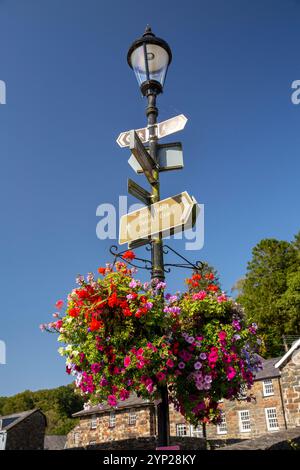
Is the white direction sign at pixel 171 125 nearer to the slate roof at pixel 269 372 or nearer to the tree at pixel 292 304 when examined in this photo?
the slate roof at pixel 269 372

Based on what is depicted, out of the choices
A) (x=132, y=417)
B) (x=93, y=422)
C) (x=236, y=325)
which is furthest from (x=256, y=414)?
(x=236, y=325)

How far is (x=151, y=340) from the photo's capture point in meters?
3.55

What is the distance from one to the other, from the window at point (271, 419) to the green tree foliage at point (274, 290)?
14.6 metres

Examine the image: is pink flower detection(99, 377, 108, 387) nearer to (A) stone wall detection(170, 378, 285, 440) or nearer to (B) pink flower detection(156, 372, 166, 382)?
(B) pink flower detection(156, 372, 166, 382)

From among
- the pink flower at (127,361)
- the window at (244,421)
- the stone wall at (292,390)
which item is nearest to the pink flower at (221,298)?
the pink flower at (127,361)

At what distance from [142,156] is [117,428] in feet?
126

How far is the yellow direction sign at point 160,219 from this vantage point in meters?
4.27

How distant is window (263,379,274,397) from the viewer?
1224 inches

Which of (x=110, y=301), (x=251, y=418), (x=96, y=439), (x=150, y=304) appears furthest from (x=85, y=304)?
(x=96, y=439)

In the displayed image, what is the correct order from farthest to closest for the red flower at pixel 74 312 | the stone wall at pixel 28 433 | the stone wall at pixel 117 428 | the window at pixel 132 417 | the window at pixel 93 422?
1. the stone wall at pixel 28 433
2. the window at pixel 93 422
3. the window at pixel 132 417
4. the stone wall at pixel 117 428
5. the red flower at pixel 74 312

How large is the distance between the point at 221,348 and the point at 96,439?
41.8 metres

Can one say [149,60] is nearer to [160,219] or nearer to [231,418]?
[160,219]

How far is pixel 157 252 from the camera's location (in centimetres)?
427

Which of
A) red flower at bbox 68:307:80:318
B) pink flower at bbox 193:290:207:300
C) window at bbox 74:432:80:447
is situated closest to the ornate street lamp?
pink flower at bbox 193:290:207:300
